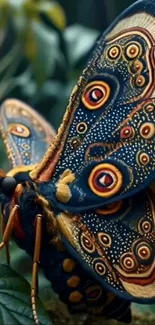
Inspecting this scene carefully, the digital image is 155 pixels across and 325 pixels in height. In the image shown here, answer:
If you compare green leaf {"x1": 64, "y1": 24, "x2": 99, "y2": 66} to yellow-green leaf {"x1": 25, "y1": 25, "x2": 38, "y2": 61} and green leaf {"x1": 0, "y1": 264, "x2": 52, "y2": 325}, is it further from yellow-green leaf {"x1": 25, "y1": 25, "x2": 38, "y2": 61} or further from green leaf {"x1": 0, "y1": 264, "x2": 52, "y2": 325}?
green leaf {"x1": 0, "y1": 264, "x2": 52, "y2": 325}

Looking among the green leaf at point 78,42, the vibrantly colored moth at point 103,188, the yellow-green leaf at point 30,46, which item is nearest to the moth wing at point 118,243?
the vibrantly colored moth at point 103,188

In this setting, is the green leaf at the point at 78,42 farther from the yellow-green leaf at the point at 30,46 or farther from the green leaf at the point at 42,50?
the yellow-green leaf at the point at 30,46

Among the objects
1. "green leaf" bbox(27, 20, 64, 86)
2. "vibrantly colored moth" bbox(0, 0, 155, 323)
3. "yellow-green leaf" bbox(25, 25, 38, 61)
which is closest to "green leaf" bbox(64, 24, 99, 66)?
"green leaf" bbox(27, 20, 64, 86)

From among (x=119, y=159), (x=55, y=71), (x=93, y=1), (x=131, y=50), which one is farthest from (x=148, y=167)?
(x=93, y=1)

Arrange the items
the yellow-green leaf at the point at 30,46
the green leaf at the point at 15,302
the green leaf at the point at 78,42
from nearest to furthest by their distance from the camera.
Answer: the green leaf at the point at 15,302 < the yellow-green leaf at the point at 30,46 < the green leaf at the point at 78,42

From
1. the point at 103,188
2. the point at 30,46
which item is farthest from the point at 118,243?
the point at 30,46

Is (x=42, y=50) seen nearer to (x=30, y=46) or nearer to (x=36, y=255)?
(x=30, y=46)
